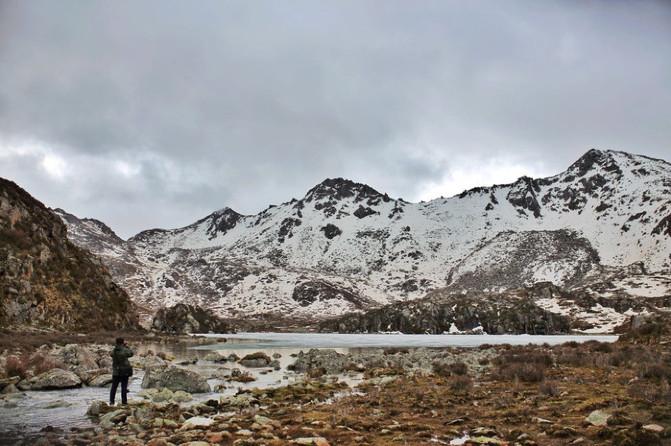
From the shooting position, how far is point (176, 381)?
26.9 metres

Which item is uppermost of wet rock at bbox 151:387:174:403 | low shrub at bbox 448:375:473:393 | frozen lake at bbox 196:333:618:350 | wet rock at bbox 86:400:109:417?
low shrub at bbox 448:375:473:393

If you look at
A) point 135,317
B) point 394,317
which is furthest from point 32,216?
point 394,317

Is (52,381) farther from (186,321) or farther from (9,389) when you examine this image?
(186,321)

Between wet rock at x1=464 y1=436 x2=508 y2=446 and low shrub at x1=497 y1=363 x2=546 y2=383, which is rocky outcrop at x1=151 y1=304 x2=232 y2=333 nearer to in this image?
low shrub at x1=497 y1=363 x2=546 y2=383

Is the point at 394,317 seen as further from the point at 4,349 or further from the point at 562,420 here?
the point at 562,420

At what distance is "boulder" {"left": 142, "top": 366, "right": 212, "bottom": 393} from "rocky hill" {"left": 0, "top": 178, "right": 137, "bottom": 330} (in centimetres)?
4539

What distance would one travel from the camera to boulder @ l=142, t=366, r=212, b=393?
86.4ft

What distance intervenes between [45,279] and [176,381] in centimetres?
6016

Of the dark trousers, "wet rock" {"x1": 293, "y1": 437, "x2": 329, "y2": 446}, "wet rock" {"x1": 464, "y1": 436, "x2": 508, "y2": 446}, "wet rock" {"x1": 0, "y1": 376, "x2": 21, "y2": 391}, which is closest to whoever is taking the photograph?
"wet rock" {"x1": 464, "y1": 436, "x2": 508, "y2": 446}

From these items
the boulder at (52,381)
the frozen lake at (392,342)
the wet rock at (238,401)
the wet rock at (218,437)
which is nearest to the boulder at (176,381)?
the boulder at (52,381)

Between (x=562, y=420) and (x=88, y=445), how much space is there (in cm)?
1336

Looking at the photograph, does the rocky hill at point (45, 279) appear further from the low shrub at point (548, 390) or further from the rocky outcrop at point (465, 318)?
the rocky outcrop at point (465, 318)

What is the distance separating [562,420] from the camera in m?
14.8

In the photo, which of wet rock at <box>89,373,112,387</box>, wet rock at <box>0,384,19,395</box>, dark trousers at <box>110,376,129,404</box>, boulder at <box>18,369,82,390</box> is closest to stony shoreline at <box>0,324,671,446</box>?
dark trousers at <box>110,376,129,404</box>
